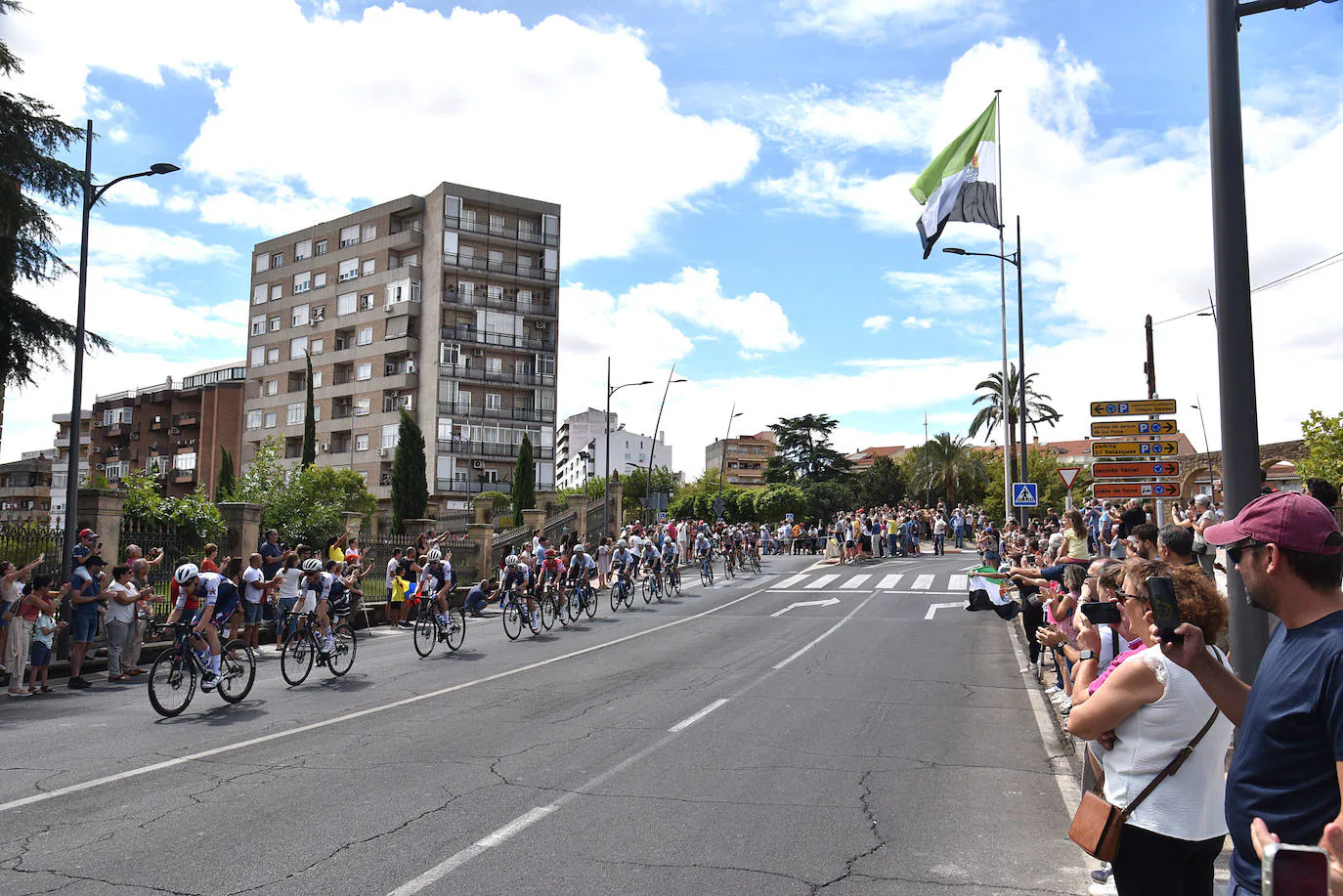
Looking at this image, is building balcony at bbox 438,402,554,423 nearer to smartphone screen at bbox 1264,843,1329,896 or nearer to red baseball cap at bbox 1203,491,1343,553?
red baseball cap at bbox 1203,491,1343,553

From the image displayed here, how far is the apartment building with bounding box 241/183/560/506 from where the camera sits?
6438 centimetres

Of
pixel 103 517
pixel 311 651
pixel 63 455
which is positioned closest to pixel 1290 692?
pixel 311 651

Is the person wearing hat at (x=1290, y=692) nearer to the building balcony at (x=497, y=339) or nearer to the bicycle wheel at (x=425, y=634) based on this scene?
the bicycle wheel at (x=425, y=634)

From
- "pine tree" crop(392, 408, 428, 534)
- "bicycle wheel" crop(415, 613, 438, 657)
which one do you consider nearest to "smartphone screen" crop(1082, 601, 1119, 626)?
"bicycle wheel" crop(415, 613, 438, 657)

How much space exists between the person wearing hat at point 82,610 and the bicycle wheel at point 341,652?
354 centimetres

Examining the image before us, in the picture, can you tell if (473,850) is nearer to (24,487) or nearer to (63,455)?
(24,487)

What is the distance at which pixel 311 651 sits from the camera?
1330 centimetres

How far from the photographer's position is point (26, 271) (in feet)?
64.0

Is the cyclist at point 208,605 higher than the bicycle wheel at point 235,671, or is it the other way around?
the cyclist at point 208,605

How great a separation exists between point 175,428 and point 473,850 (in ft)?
284

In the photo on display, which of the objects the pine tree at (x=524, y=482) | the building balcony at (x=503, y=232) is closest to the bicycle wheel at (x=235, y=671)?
the pine tree at (x=524, y=482)

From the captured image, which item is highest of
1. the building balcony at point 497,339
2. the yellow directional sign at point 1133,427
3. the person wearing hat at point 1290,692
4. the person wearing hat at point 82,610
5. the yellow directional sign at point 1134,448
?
the building balcony at point 497,339

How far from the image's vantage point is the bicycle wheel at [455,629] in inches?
642

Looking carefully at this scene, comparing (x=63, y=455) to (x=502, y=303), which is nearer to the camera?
(x=502, y=303)
